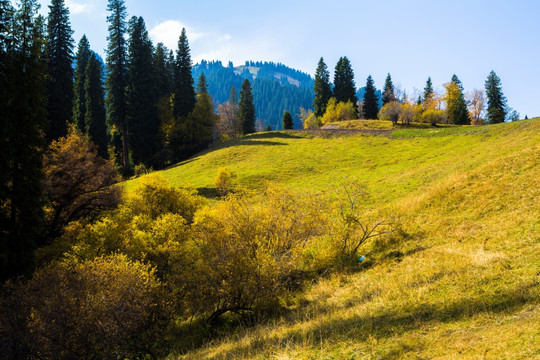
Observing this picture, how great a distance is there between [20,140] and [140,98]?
33.5 m

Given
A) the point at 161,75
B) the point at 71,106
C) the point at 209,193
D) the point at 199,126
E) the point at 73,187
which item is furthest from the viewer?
the point at 161,75

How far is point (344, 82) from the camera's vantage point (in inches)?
3086

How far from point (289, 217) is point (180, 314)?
6.23m

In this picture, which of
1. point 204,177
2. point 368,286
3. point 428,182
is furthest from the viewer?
point 204,177

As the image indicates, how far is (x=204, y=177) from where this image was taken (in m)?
35.6

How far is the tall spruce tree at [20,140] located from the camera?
13.0m

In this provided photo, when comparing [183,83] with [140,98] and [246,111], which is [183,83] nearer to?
[140,98]

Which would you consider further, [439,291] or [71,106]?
[71,106]

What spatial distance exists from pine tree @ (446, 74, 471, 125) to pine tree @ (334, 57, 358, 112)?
22.5 m

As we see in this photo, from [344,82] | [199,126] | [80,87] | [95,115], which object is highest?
[344,82]

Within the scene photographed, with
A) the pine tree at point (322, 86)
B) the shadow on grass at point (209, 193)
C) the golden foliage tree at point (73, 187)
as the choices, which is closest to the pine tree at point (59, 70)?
the golden foliage tree at point (73, 187)

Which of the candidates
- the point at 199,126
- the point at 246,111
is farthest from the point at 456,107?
the point at 199,126

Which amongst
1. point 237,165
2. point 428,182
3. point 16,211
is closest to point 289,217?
point 16,211

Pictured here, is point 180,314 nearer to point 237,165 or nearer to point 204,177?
point 204,177
